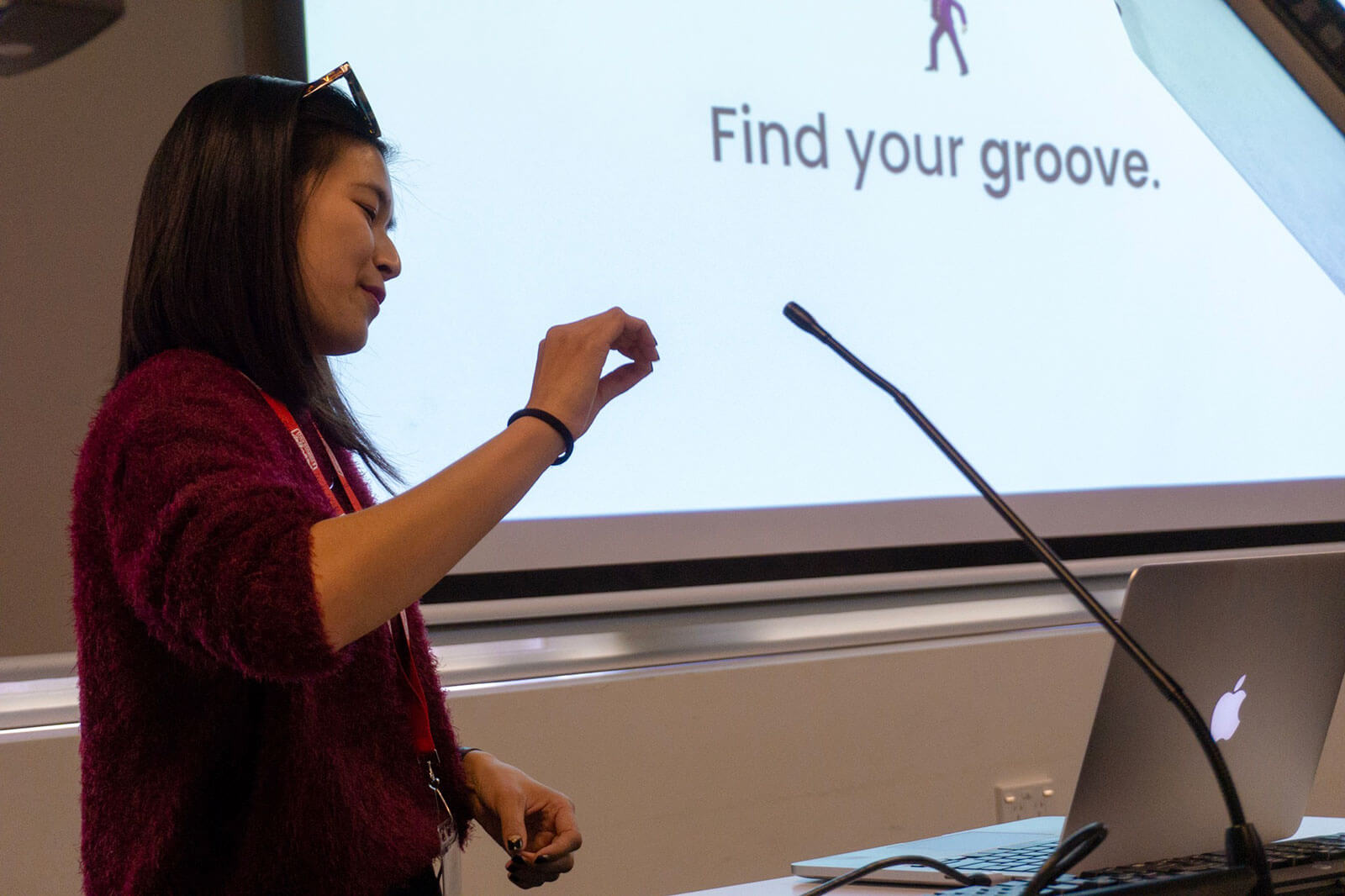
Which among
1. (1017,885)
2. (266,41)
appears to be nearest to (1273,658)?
(1017,885)

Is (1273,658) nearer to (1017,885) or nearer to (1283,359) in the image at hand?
(1017,885)

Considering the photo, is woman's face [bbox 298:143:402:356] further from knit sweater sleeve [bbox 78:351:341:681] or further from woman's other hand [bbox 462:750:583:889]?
woman's other hand [bbox 462:750:583:889]

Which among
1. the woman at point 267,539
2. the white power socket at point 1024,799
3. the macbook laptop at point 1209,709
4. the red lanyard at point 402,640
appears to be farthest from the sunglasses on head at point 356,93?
the white power socket at point 1024,799

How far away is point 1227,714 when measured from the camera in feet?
3.12

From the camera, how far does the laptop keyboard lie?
84cm

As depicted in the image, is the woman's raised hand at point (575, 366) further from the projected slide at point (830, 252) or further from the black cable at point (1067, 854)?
the projected slide at point (830, 252)

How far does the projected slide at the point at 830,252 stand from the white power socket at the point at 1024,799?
0.54m

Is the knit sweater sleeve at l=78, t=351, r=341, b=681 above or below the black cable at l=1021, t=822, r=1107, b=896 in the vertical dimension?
above

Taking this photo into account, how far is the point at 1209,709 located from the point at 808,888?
376 mm

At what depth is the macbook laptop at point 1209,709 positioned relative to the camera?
0.89 metres

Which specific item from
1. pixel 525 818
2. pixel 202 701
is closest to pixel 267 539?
pixel 202 701

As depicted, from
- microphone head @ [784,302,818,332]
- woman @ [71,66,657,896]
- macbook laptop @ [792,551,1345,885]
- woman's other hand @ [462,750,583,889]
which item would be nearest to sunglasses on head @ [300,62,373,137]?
woman @ [71,66,657,896]

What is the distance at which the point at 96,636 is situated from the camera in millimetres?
805

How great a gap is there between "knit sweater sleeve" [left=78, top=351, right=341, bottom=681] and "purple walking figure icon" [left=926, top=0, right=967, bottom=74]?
70.8 inches
